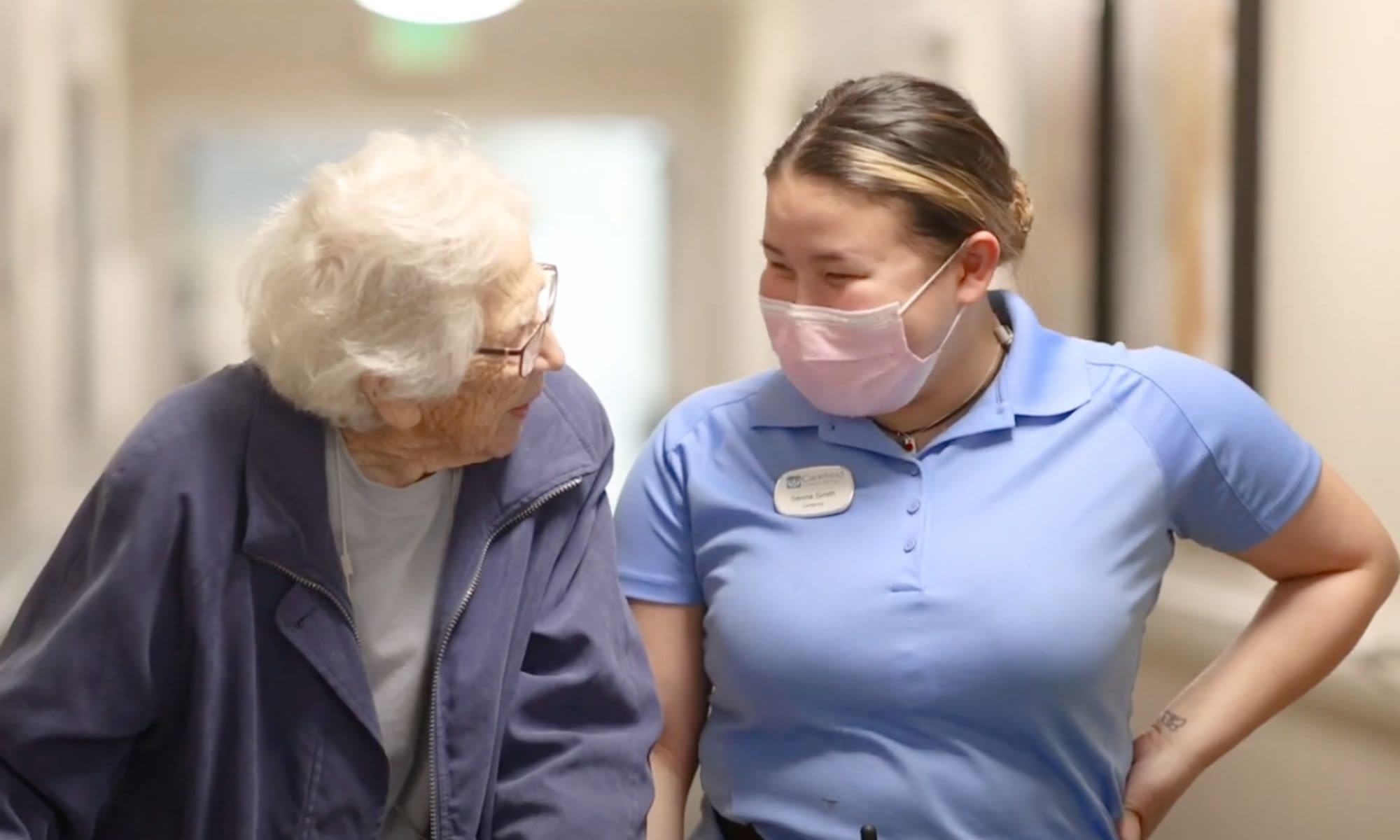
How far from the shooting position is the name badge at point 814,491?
1.32 metres

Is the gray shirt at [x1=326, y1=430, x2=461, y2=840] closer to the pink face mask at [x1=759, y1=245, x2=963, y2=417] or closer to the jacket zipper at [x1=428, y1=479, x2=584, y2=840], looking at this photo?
the jacket zipper at [x1=428, y1=479, x2=584, y2=840]

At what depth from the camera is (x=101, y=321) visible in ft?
6.85

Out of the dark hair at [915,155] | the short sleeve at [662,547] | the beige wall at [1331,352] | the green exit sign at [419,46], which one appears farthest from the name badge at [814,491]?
the green exit sign at [419,46]

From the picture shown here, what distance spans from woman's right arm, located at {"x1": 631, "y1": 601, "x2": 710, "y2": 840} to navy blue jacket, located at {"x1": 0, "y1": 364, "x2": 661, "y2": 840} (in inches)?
3.8

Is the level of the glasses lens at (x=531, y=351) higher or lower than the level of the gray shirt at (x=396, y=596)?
higher

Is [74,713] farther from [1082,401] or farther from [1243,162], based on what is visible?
[1243,162]

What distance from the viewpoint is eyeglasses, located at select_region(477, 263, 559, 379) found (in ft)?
3.91

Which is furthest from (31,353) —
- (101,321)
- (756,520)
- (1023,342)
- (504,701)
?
(1023,342)

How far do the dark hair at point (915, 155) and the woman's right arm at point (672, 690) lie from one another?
0.50 metres

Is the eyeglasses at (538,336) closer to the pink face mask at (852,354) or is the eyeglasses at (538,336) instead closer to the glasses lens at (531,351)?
the glasses lens at (531,351)

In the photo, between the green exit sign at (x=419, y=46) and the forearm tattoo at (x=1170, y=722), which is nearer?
the forearm tattoo at (x=1170, y=722)

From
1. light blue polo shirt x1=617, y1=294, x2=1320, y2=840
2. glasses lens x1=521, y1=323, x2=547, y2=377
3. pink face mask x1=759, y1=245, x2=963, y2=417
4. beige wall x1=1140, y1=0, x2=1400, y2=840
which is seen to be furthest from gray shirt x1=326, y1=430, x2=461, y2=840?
beige wall x1=1140, y1=0, x2=1400, y2=840

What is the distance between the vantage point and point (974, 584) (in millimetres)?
1245

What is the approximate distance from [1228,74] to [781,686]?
1.03 metres
